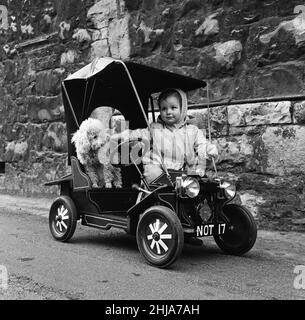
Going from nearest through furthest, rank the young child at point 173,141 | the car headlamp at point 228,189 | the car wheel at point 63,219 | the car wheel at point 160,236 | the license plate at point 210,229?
1. the car wheel at point 160,236
2. the license plate at point 210,229
3. the car headlamp at point 228,189
4. the young child at point 173,141
5. the car wheel at point 63,219

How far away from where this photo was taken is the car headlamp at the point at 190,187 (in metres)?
4.33

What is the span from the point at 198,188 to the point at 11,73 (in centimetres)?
801

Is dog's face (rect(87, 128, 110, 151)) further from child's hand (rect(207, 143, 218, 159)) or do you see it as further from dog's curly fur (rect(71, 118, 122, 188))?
child's hand (rect(207, 143, 218, 159))

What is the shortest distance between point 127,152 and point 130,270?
144 cm

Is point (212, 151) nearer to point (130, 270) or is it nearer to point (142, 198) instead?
point (142, 198)

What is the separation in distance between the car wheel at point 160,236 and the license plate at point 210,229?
1.21 ft

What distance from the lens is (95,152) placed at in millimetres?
5398

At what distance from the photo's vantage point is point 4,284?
3840 mm

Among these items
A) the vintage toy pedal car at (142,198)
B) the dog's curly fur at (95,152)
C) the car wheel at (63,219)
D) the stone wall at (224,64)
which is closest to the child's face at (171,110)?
the vintage toy pedal car at (142,198)

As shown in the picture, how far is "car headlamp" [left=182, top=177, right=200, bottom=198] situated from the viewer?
433 cm

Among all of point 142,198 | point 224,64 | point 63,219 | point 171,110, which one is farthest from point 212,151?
point 224,64

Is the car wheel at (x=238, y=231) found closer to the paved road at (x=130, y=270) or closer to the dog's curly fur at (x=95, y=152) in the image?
the paved road at (x=130, y=270)
